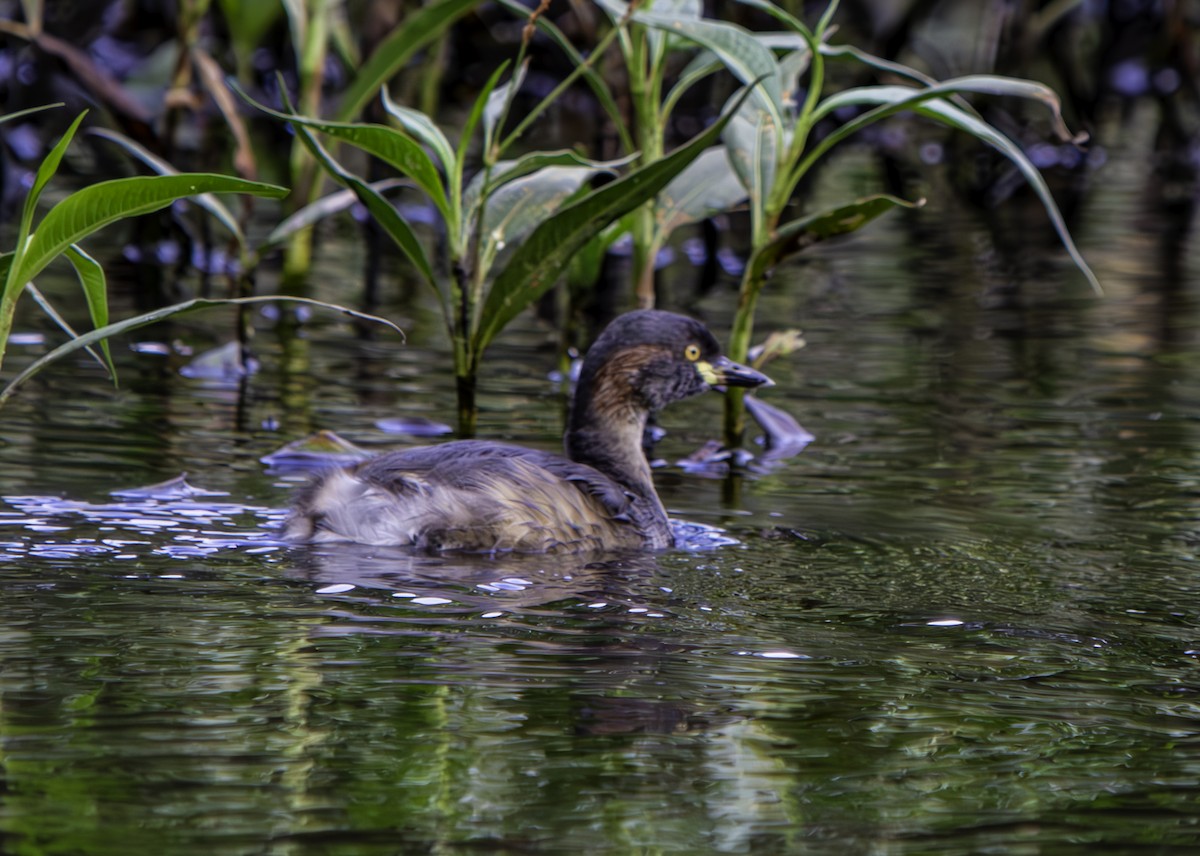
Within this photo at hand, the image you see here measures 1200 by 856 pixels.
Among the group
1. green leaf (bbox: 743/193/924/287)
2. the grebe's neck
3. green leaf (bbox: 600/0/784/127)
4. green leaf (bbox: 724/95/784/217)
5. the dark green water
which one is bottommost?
the dark green water

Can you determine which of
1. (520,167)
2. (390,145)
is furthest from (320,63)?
(390,145)

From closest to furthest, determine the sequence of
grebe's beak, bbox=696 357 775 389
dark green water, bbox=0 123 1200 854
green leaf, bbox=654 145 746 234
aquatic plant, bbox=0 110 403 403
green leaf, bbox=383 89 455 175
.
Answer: dark green water, bbox=0 123 1200 854, aquatic plant, bbox=0 110 403 403, green leaf, bbox=383 89 455 175, grebe's beak, bbox=696 357 775 389, green leaf, bbox=654 145 746 234

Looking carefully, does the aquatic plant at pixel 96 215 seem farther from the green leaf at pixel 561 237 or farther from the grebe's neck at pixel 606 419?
the grebe's neck at pixel 606 419

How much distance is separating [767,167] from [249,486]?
2.08 m

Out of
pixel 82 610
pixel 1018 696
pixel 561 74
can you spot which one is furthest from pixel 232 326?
pixel 561 74

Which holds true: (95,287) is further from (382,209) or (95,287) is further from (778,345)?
(778,345)

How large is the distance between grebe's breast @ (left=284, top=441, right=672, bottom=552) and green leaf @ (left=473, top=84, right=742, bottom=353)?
32.8 inches

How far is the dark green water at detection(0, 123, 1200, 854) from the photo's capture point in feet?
10.6

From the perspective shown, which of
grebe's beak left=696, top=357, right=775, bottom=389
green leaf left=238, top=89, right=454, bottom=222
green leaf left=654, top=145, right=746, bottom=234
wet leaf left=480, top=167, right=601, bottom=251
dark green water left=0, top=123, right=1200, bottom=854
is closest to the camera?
dark green water left=0, top=123, right=1200, bottom=854

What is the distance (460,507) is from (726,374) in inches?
56.5

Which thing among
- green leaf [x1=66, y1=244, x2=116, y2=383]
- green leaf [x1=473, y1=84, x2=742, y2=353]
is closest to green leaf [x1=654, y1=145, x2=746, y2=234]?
green leaf [x1=473, y1=84, x2=742, y2=353]

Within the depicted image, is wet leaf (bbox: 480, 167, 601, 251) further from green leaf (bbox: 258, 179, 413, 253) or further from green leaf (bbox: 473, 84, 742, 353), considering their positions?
green leaf (bbox: 258, 179, 413, 253)

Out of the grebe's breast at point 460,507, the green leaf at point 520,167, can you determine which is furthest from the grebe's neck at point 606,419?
the green leaf at point 520,167

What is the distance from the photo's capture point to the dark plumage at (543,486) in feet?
17.8
